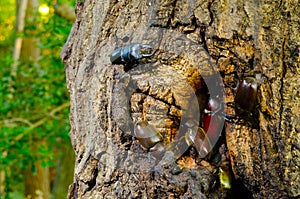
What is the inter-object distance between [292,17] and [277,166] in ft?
1.57

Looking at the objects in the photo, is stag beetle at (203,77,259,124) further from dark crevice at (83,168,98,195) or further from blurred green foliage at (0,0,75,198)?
blurred green foliage at (0,0,75,198)

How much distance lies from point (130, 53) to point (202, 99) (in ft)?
0.93

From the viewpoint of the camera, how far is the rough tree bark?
4.23ft

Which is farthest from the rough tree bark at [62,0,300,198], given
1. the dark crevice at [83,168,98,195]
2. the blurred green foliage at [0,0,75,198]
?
the blurred green foliage at [0,0,75,198]

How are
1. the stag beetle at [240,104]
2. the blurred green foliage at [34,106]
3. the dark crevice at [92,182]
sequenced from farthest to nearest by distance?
1. the blurred green foliage at [34,106]
2. the dark crevice at [92,182]
3. the stag beetle at [240,104]

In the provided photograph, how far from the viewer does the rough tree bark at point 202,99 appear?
4.23ft

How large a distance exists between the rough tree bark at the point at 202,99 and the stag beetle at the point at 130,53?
2cm

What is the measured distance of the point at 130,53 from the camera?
1.32 metres

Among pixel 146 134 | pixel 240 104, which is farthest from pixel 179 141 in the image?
pixel 240 104

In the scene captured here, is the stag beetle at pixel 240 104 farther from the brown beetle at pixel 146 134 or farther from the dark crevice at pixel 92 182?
the dark crevice at pixel 92 182

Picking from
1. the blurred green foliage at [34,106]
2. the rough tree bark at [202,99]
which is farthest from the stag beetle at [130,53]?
the blurred green foliage at [34,106]

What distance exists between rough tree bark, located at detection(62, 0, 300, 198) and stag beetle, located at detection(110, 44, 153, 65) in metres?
0.02

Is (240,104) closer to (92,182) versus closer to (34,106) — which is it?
(92,182)

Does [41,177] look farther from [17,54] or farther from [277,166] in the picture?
[277,166]
